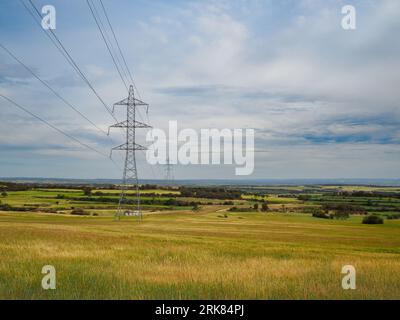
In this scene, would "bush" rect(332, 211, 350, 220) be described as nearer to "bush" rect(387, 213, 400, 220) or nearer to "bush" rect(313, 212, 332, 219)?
"bush" rect(313, 212, 332, 219)

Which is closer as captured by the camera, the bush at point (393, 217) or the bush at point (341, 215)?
the bush at point (393, 217)

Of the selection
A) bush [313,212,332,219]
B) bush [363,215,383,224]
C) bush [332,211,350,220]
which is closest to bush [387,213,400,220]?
bush [332,211,350,220]

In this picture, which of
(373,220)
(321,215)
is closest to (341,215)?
(321,215)

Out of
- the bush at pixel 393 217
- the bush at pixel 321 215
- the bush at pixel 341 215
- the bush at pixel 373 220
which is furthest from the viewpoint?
the bush at pixel 321 215

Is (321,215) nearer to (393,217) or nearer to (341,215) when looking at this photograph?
(341,215)

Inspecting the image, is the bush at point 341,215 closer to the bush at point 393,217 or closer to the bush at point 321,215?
the bush at point 321,215

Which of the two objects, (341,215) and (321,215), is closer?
(321,215)

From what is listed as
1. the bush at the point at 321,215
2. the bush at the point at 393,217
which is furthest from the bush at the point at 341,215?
the bush at the point at 393,217

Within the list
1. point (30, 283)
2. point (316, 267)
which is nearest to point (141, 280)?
point (30, 283)
